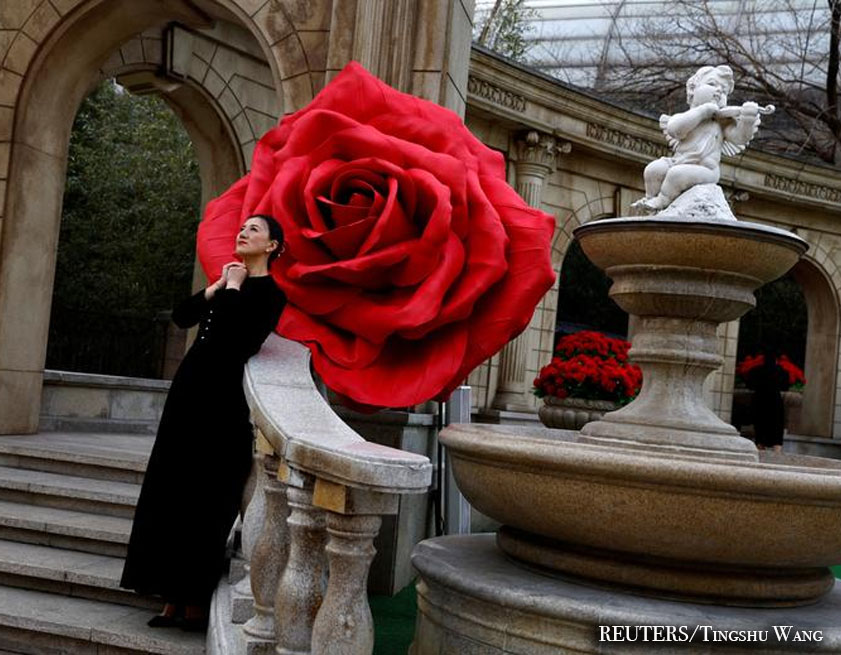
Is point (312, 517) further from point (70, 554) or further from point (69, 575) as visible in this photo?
point (70, 554)

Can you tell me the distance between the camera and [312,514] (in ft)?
8.40

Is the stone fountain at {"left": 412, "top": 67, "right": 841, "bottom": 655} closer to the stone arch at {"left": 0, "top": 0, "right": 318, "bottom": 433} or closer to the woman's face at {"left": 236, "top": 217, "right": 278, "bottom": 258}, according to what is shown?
the woman's face at {"left": 236, "top": 217, "right": 278, "bottom": 258}

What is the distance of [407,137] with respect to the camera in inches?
121

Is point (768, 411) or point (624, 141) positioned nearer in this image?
point (768, 411)

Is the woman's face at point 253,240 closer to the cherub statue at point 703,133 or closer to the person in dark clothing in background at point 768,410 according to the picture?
the cherub statue at point 703,133

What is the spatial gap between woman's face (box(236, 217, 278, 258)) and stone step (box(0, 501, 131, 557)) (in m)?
2.12

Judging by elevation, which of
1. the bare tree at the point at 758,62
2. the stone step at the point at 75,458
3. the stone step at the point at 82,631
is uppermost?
the bare tree at the point at 758,62

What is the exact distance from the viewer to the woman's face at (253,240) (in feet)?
10.3

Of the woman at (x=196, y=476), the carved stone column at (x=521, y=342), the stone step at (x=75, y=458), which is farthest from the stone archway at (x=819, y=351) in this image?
the woman at (x=196, y=476)

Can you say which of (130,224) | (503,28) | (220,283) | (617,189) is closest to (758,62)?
(503,28)

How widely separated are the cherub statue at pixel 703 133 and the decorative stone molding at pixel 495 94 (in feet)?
22.9

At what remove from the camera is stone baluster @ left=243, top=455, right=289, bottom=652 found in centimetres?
287

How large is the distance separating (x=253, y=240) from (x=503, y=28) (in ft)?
60.6

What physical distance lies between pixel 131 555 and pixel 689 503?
209cm
